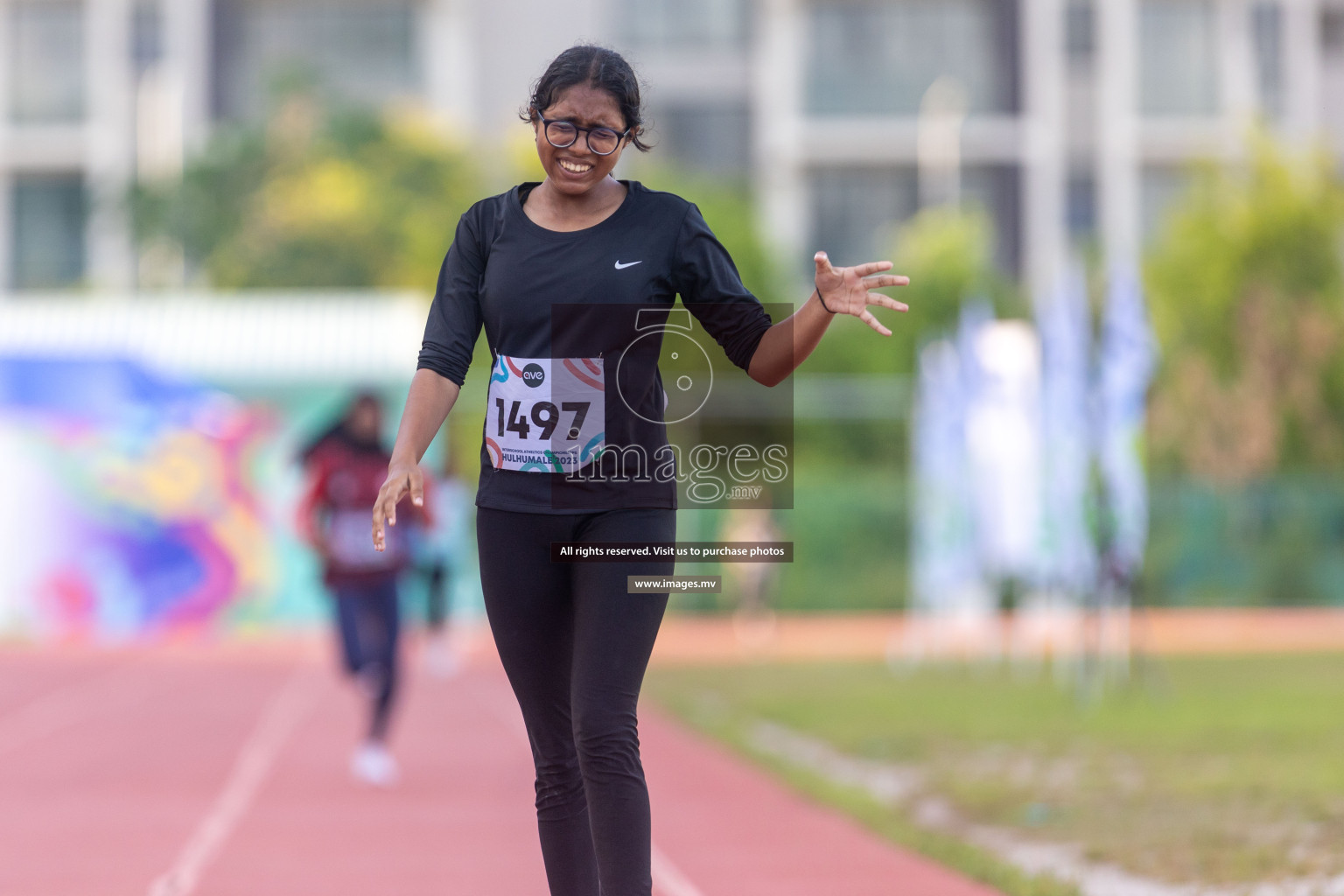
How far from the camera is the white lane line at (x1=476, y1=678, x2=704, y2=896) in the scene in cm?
666

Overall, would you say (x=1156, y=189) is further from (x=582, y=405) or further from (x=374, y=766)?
(x=582, y=405)

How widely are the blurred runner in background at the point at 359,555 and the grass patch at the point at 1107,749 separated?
7.59ft

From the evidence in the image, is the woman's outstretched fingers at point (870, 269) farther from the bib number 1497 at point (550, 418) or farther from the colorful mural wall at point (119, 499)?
the colorful mural wall at point (119, 499)

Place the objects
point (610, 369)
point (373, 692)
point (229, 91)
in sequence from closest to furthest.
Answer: point (610, 369)
point (373, 692)
point (229, 91)

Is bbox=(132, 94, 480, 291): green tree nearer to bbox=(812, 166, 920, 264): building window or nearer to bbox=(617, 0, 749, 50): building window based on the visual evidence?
bbox=(617, 0, 749, 50): building window

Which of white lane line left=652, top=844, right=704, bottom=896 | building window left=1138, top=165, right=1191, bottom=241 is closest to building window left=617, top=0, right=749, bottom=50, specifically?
building window left=1138, top=165, right=1191, bottom=241

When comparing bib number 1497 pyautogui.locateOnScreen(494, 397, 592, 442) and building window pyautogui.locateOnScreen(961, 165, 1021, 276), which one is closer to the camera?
bib number 1497 pyautogui.locateOnScreen(494, 397, 592, 442)

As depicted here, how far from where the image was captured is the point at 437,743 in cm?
1246

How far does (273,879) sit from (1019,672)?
40.4 ft

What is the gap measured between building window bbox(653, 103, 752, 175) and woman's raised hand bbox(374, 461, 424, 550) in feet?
150

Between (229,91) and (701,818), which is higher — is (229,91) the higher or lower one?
the higher one

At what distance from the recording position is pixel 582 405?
4117 mm

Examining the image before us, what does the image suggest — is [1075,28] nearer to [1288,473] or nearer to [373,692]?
[1288,473]

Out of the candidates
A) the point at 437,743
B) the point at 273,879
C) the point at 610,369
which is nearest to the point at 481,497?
the point at 610,369
